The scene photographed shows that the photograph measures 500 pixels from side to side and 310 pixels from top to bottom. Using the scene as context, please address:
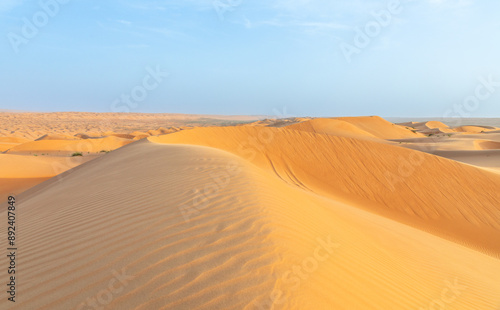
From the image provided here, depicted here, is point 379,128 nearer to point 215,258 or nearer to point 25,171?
point 25,171

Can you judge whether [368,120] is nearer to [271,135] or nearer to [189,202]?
[271,135]

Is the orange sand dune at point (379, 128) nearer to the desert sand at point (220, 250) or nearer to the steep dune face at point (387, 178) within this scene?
the steep dune face at point (387, 178)

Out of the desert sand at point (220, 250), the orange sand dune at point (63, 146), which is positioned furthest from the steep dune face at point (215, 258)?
the orange sand dune at point (63, 146)

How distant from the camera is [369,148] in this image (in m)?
13.2

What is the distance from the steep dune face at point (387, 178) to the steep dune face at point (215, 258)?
3.72 metres

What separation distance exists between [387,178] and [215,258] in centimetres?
1009

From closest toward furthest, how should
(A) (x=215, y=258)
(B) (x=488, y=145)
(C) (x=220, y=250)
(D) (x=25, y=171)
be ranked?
(A) (x=215, y=258) < (C) (x=220, y=250) < (D) (x=25, y=171) < (B) (x=488, y=145)

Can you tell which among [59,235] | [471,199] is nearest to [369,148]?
[471,199]

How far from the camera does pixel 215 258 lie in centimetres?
269

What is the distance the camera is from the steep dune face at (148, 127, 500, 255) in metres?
8.96

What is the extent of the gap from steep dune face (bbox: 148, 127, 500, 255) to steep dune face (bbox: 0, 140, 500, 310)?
12.2 ft

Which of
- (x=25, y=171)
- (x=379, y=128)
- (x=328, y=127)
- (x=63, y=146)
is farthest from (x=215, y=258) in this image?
(x=379, y=128)

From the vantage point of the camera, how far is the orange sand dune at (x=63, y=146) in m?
22.1

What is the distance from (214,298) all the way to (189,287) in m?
0.23
